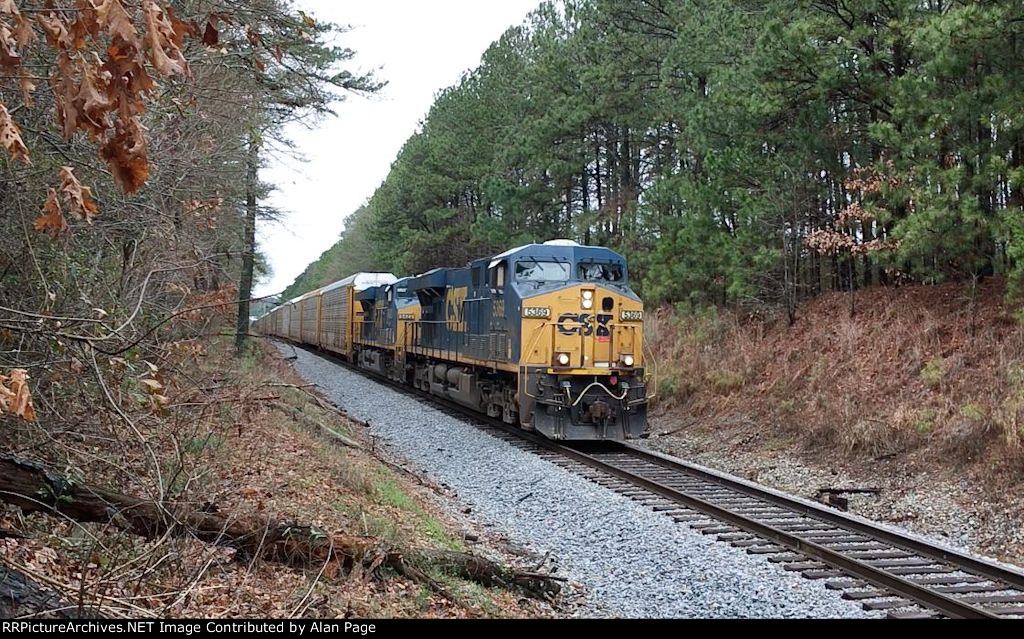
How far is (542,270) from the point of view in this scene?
1427cm

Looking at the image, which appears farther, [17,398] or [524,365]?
[524,365]

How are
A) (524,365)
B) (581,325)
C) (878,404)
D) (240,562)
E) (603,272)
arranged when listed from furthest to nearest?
(603,272) → (581,325) → (524,365) → (878,404) → (240,562)

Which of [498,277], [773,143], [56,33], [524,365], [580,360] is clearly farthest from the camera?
[773,143]

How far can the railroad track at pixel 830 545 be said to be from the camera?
613 centimetres

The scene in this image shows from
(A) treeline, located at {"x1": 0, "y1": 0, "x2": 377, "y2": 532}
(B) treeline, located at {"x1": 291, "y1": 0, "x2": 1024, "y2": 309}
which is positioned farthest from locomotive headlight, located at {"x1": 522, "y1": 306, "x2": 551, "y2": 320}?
(B) treeline, located at {"x1": 291, "y1": 0, "x2": 1024, "y2": 309}

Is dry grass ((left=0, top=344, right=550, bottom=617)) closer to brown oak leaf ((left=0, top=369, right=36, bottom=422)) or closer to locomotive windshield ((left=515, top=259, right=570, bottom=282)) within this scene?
brown oak leaf ((left=0, top=369, right=36, bottom=422))

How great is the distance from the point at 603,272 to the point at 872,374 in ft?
15.4

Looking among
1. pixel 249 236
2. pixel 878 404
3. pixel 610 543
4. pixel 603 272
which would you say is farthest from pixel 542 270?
pixel 249 236

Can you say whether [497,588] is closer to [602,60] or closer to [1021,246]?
[1021,246]

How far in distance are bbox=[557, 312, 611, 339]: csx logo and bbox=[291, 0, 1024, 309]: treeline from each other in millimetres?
4614

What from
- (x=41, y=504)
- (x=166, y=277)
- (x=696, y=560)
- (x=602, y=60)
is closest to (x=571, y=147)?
(x=602, y=60)

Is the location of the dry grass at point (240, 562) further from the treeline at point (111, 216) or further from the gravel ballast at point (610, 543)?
the gravel ballast at point (610, 543)

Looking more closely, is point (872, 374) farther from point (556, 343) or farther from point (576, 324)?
point (556, 343)

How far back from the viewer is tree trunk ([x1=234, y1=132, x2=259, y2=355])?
13.9 m
